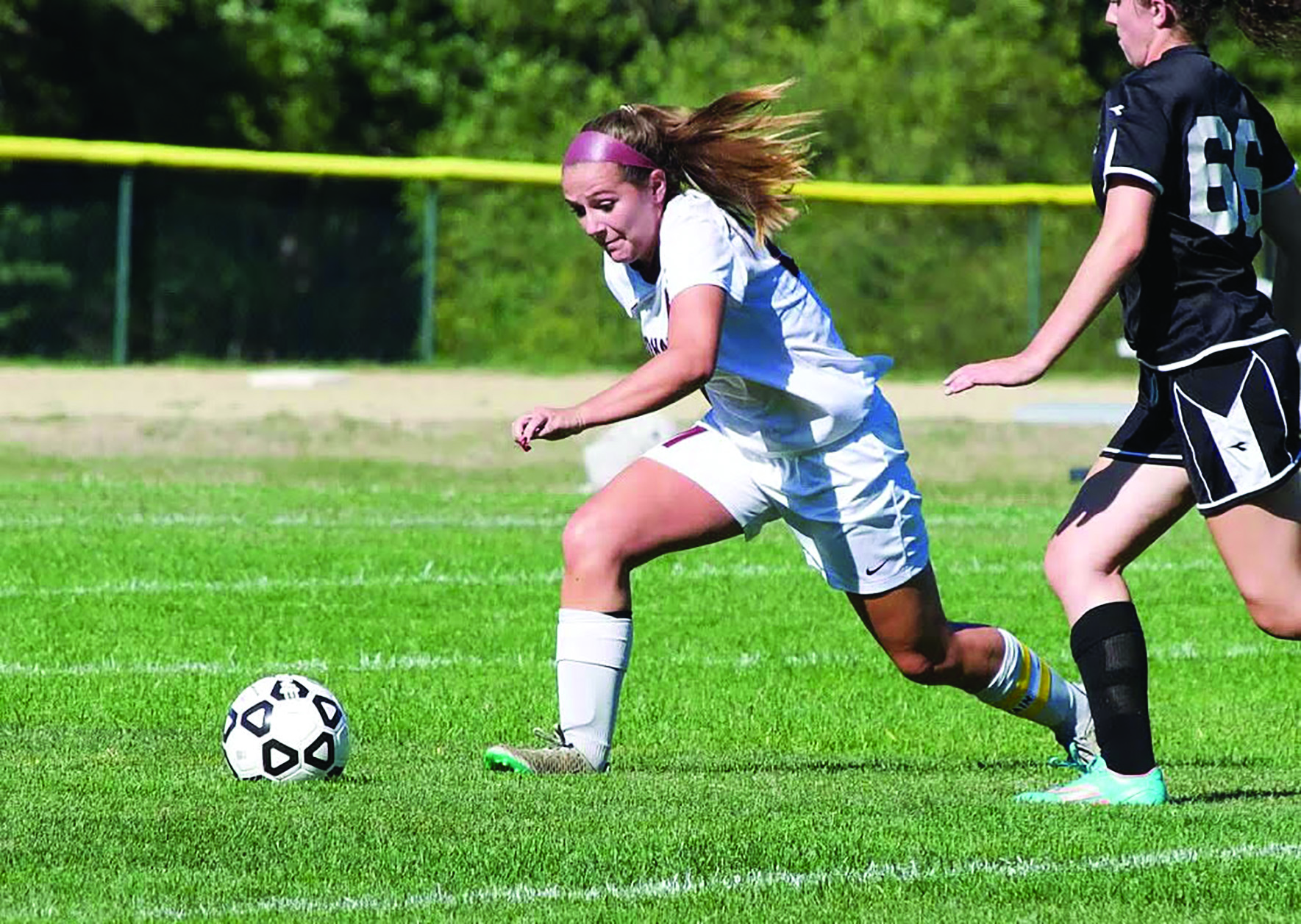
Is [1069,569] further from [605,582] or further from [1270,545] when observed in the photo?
[605,582]

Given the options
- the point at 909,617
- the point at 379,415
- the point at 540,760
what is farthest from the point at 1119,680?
the point at 379,415

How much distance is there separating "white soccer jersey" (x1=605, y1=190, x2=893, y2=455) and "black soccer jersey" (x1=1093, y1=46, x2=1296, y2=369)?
0.86 m

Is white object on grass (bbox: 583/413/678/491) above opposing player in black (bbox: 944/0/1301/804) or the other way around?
the other way around

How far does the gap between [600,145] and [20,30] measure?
2769 centimetres

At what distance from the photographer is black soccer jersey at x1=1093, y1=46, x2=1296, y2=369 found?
5465mm

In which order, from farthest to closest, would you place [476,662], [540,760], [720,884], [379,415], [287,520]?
[379,415] < [287,520] < [476,662] < [540,760] < [720,884]

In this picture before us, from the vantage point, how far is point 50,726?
7.28 meters

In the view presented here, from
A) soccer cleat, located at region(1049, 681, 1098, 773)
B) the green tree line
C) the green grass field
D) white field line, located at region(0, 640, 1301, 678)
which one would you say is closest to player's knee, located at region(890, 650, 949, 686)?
the green grass field

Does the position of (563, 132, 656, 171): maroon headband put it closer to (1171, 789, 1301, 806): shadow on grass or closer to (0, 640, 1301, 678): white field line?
(1171, 789, 1301, 806): shadow on grass

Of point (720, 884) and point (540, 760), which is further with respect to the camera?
point (540, 760)

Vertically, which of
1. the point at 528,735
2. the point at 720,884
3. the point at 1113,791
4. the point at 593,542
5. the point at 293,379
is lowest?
the point at 293,379

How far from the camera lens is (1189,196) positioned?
552 cm

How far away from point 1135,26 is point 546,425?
1.70 metres

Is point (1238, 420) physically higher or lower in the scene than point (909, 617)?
higher
